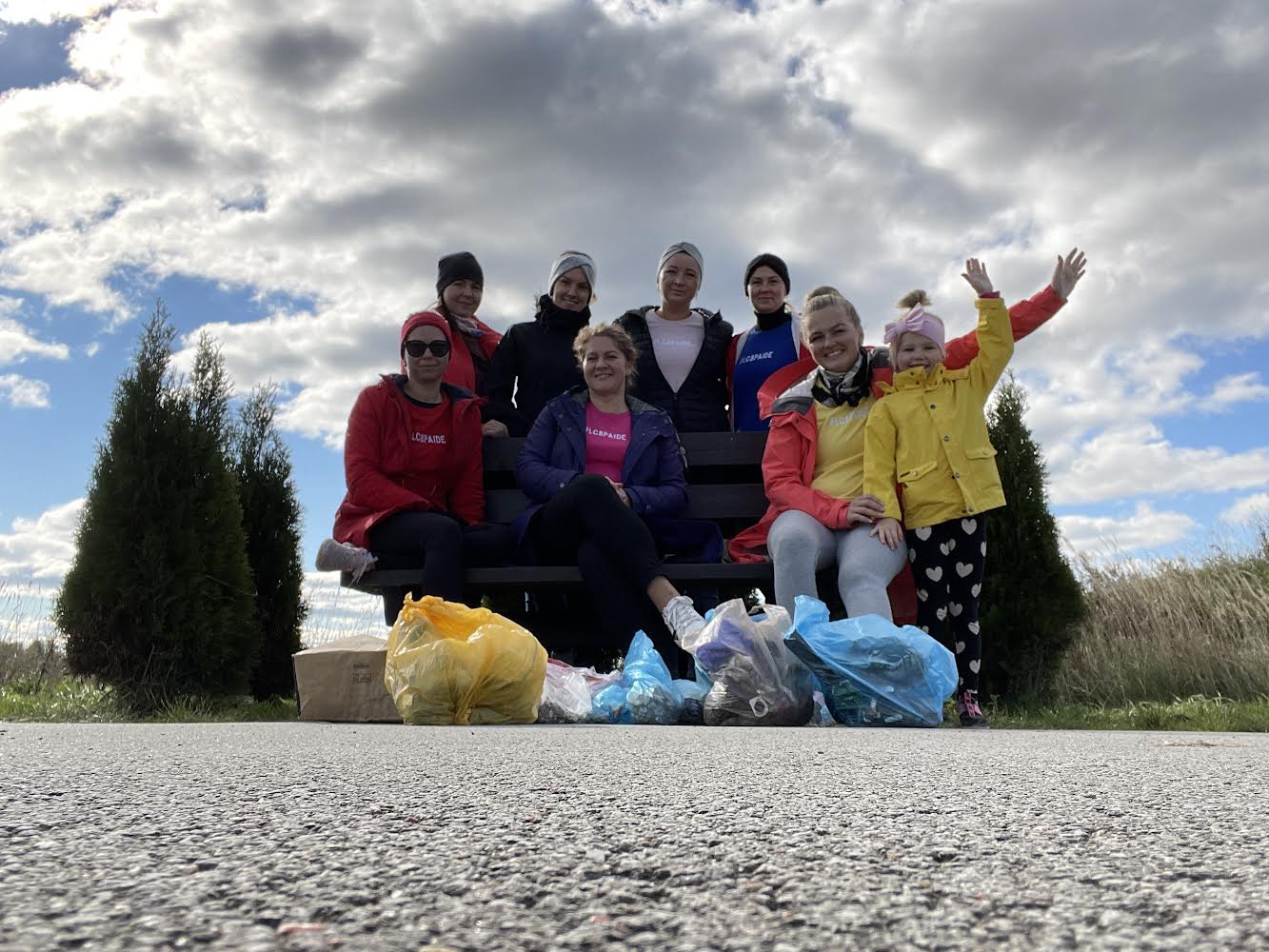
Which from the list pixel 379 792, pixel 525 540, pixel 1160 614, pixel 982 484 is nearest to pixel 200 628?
pixel 525 540

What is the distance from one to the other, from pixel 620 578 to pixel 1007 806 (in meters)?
3.16

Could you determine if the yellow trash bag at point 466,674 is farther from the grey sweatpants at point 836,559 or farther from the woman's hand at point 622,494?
the grey sweatpants at point 836,559

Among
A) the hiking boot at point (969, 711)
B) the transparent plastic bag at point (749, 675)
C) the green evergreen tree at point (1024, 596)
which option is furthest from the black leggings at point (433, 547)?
the green evergreen tree at point (1024, 596)

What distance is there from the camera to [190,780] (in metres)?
1.92

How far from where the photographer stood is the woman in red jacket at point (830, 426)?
4758mm

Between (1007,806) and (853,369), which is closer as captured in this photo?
(1007,806)

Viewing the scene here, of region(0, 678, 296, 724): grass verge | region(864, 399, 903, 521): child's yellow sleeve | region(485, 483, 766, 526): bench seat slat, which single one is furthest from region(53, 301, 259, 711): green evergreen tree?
region(864, 399, 903, 521): child's yellow sleeve

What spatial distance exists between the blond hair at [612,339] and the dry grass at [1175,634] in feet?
12.2

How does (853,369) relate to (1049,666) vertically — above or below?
above

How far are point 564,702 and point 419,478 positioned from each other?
Answer: 181 cm

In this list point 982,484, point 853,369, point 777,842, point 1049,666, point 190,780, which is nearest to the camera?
point 777,842

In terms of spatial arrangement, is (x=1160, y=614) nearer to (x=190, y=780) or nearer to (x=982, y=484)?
(x=982, y=484)

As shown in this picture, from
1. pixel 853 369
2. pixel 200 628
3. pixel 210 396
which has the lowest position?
pixel 200 628

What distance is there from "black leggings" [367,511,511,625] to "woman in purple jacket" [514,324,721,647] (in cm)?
18
